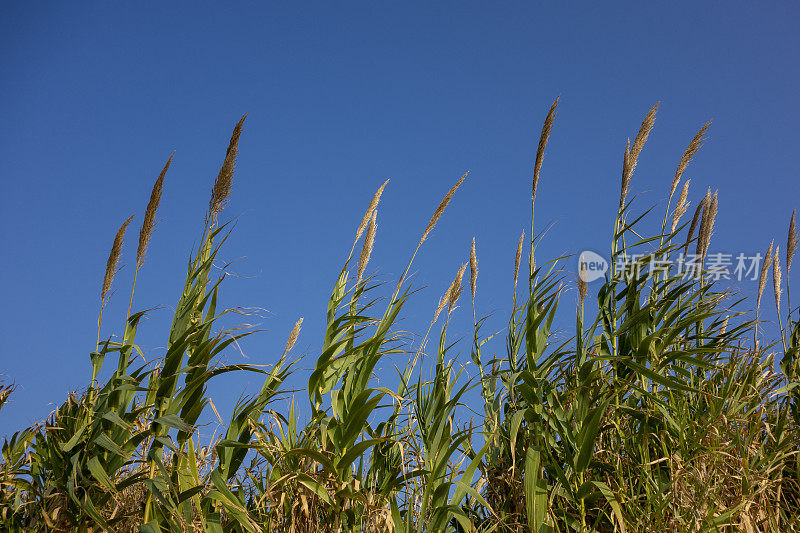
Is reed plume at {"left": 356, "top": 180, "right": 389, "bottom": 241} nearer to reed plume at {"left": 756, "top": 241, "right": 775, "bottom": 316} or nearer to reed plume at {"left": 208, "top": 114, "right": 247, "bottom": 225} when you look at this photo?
reed plume at {"left": 208, "top": 114, "right": 247, "bottom": 225}

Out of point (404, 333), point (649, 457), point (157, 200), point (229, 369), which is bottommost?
point (649, 457)

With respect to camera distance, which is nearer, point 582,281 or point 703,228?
point 582,281

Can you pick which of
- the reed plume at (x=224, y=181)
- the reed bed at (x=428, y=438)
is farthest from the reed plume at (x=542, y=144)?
the reed plume at (x=224, y=181)

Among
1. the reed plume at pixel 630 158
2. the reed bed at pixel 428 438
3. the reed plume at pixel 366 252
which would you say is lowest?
the reed bed at pixel 428 438

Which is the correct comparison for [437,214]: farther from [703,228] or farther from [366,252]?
[703,228]

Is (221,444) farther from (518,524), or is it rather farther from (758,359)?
(758,359)

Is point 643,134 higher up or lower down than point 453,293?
higher up

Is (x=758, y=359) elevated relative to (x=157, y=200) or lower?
lower

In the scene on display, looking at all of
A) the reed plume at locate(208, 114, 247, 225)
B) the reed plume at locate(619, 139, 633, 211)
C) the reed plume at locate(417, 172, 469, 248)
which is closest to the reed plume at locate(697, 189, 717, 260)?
the reed plume at locate(619, 139, 633, 211)

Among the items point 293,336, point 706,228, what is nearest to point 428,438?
point 293,336

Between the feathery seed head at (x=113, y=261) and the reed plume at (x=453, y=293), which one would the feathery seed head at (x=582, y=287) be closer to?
the reed plume at (x=453, y=293)

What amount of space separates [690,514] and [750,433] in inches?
23.5

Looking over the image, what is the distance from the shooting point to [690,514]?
2.23 m

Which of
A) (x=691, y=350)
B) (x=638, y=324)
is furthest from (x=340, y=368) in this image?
(x=691, y=350)
